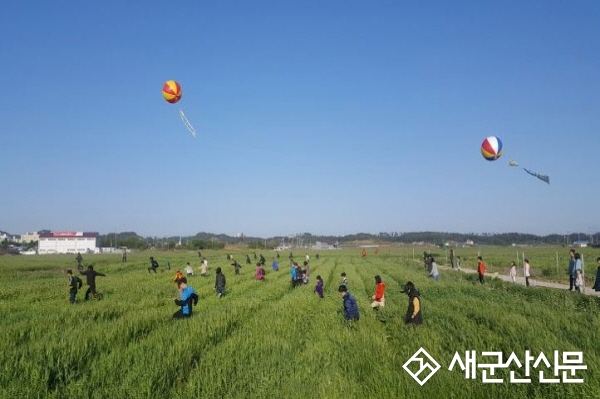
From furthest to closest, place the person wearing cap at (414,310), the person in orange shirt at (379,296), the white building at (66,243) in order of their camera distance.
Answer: the white building at (66,243) → the person in orange shirt at (379,296) → the person wearing cap at (414,310)

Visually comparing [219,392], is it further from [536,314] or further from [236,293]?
[236,293]

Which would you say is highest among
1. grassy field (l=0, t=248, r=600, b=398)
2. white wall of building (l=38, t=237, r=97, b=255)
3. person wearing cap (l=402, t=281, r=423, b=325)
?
white wall of building (l=38, t=237, r=97, b=255)

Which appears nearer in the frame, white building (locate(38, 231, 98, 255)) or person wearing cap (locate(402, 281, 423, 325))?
person wearing cap (locate(402, 281, 423, 325))

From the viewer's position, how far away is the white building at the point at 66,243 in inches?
6703

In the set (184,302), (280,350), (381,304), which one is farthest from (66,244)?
(280,350)

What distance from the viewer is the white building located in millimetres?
170250

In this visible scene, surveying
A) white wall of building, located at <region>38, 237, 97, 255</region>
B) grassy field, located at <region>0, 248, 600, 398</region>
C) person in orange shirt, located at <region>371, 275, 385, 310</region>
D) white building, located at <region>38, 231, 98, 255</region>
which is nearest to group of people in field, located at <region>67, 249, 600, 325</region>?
person in orange shirt, located at <region>371, 275, 385, 310</region>

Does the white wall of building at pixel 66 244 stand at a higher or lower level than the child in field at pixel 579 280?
higher

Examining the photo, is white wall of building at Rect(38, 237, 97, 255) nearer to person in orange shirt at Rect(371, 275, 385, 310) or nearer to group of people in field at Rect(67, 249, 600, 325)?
group of people in field at Rect(67, 249, 600, 325)

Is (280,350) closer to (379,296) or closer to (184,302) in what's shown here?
(184,302)

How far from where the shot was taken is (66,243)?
172500mm

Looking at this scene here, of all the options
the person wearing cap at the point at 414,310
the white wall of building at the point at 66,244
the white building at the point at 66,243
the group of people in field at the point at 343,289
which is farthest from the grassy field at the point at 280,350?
the white wall of building at the point at 66,244

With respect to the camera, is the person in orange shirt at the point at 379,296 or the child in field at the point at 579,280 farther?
the child in field at the point at 579,280

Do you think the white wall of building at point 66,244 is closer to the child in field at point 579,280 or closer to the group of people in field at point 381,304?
the child in field at point 579,280
